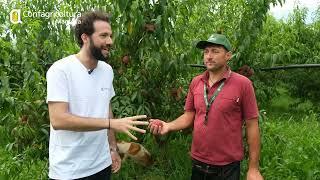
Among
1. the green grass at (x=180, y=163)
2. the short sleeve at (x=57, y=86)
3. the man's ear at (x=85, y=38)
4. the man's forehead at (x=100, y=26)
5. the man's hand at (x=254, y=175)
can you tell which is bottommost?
the green grass at (x=180, y=163)

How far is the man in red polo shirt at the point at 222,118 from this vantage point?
9.60 ft

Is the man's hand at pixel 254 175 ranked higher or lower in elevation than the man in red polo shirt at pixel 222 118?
lower

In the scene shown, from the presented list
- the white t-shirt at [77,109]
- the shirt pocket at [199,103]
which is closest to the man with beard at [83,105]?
the white t-shirt at [77,109]

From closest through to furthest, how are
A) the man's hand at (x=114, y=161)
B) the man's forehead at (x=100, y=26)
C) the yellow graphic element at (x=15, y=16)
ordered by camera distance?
1. the man's forehead at (x=100, y=26)
2. the man's hand at (x=114, y=161)
3. the yellow graphic element at (x=15, y=16)

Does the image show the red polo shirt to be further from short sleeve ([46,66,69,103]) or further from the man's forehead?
short sleeve ([46,66,69,103])

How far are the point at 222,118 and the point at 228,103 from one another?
107 millimetres

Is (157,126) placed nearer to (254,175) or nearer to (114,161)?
(114,161)

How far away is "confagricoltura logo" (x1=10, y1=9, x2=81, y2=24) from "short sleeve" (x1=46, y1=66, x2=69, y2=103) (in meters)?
1.52

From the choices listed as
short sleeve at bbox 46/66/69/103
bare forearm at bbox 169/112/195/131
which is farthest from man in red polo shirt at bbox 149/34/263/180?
short sleeve at bbox 46/66/69/103

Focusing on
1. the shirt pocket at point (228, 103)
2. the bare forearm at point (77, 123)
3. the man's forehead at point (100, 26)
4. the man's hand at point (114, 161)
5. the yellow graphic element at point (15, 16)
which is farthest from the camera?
the yellow graphic element at point (15, 16)

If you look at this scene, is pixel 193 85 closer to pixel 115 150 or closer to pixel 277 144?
pixel 115 150

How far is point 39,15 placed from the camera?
14.5 ft

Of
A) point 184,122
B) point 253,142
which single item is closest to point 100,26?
point 184,122

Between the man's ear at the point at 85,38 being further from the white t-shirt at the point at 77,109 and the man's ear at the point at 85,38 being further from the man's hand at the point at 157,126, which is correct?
the man's hand at the point at 157,126
